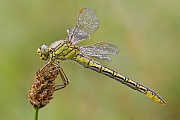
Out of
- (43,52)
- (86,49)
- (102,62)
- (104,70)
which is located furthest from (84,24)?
(102,62)

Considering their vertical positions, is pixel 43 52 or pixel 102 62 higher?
pixel 102 62

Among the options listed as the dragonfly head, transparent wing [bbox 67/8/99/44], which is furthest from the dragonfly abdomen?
the dragonfly head

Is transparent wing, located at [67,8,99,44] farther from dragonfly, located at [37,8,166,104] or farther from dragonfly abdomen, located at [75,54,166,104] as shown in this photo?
dragonfly abdomen, located at [75,54,166,104]

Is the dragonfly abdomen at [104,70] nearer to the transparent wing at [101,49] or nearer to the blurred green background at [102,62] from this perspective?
the transparent wing at [101,49]

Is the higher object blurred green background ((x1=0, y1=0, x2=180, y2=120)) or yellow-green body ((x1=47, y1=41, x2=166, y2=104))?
blurred green background ((x1=0, y1=0, x2=180, y2=120))

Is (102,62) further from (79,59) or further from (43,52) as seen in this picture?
(43,52)

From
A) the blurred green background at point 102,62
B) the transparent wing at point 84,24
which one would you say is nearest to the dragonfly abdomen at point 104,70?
the transparent wing at point 84,24
